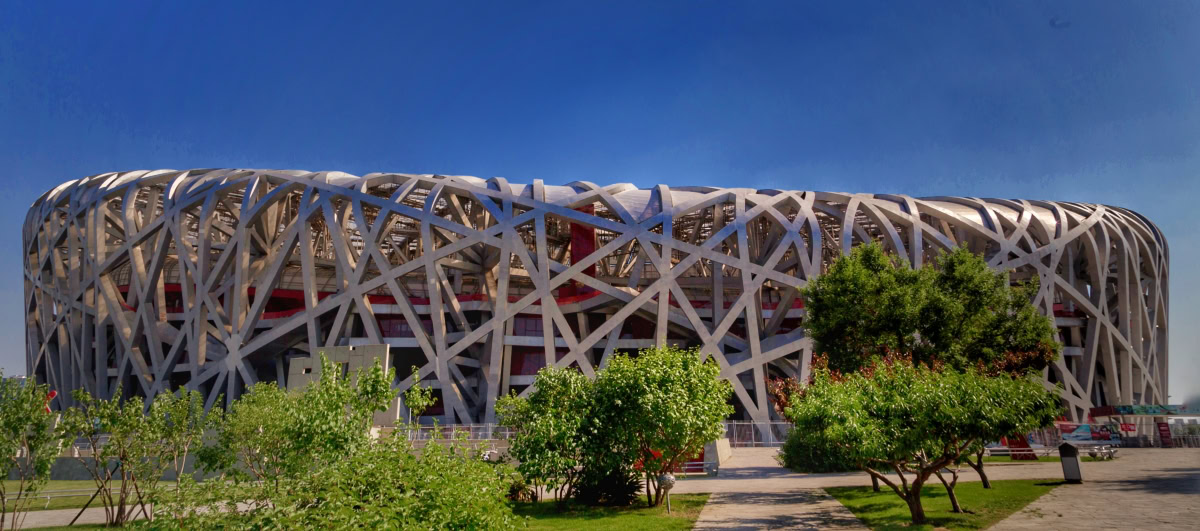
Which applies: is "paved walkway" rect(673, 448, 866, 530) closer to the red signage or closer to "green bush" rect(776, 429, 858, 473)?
"green bush" rect(776, 429, 858, 473)

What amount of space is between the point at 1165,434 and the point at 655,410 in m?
33.1

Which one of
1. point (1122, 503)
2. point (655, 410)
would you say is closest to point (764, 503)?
point (655, 410)

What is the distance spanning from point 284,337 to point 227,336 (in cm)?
296

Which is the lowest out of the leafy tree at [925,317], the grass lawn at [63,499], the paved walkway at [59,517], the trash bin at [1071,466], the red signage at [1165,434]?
the red signage at [1165,434]

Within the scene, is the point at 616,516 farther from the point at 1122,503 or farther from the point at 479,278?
the point at 479,278

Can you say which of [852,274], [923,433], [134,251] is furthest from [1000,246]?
[134,251]

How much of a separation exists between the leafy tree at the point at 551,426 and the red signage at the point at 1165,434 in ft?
110

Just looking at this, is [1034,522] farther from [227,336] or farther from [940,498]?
[227,336]

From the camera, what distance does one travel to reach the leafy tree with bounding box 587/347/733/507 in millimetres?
15695

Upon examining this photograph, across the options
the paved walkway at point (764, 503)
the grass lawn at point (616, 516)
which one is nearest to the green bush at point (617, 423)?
the grass lawn at point (616, 516)

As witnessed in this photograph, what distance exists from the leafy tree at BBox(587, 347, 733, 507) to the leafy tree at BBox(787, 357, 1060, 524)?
3042 millimetres

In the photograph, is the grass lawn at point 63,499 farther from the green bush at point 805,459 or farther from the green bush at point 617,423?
the green bush at point 805,459

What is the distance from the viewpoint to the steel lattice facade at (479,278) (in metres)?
37.2

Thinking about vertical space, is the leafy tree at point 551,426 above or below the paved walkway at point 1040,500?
above
